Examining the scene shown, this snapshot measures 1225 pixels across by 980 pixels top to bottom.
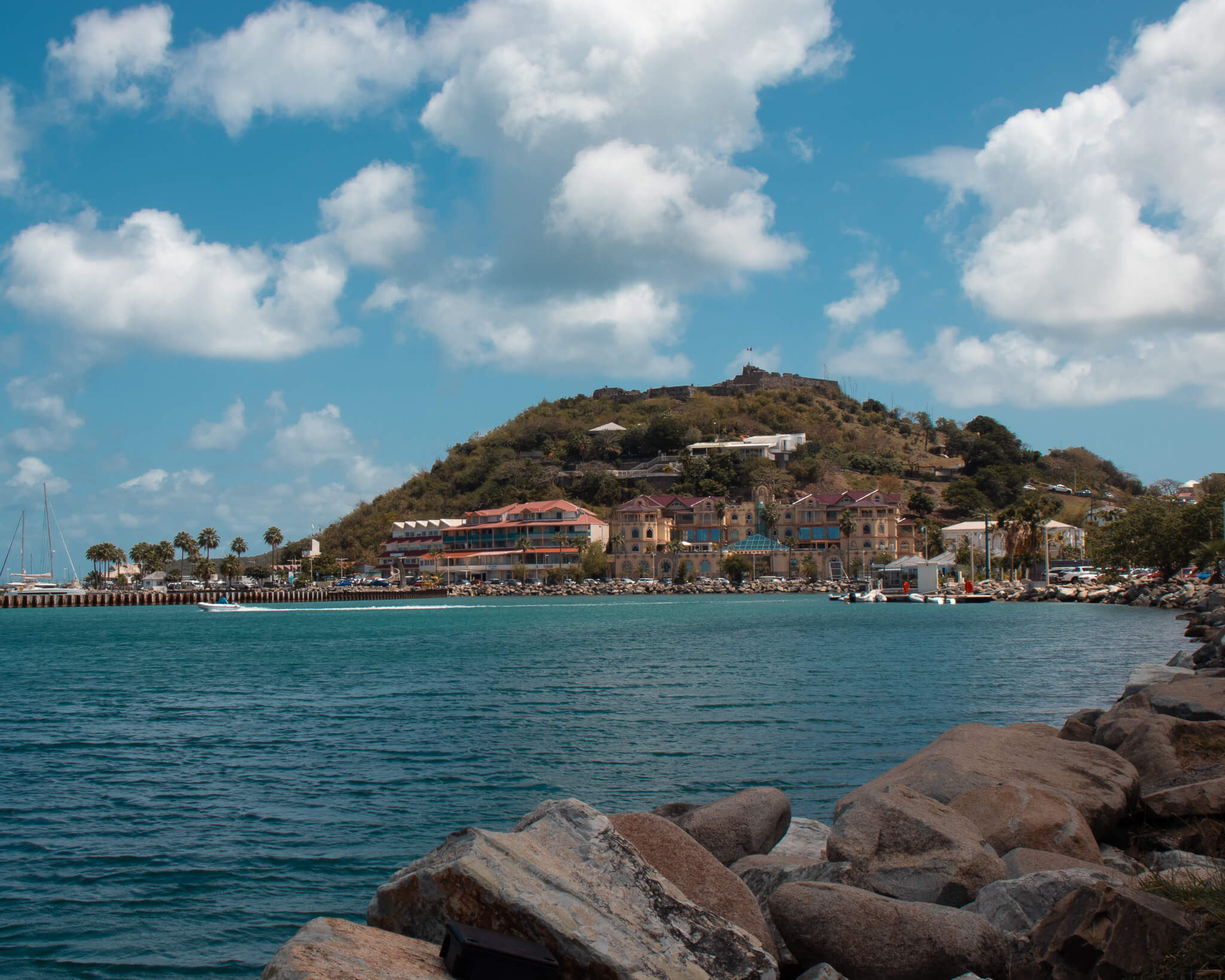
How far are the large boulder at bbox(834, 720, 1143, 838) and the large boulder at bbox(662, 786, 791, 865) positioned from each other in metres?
0.65

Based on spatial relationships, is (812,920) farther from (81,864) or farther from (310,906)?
(81,864)

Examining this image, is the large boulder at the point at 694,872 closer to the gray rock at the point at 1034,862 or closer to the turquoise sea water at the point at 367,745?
the gray rock at the point at 1034,862

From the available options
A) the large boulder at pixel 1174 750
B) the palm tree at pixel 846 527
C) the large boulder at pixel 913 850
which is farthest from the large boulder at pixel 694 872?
the palm tree at pixel 846 527

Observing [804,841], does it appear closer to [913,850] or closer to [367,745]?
[913,850]

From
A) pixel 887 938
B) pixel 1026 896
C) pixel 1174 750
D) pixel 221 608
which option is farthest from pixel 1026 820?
pixel 221 608

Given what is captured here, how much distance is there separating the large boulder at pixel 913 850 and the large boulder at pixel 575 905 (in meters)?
1.98

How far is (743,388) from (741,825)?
574ft

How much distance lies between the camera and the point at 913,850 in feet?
25.7

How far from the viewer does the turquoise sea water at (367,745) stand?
10.7 meters

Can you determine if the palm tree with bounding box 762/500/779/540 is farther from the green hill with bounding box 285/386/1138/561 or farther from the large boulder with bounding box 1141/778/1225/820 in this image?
the large boulder with bounding box 1141/778/1225/820

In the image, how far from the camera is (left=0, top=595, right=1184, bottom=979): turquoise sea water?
35.1 ft

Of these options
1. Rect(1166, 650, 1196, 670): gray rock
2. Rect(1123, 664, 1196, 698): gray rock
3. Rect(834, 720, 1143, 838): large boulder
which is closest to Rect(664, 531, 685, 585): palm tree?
Rect(1166, 650, 1196, 670): gray rock

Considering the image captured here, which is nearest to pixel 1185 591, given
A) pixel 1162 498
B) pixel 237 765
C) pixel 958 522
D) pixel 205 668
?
pixel 1162 498

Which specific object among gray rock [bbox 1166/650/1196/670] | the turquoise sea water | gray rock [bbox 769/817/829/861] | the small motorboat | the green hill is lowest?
the small motorboat
